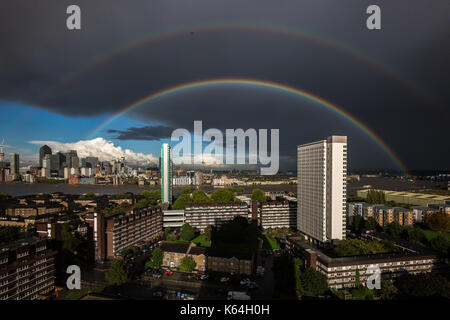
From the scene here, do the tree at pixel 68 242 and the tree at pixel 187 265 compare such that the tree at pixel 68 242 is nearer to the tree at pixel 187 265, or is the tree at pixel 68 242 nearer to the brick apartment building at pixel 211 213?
the tree at pixel 187 265

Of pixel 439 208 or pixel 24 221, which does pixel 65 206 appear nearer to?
pixel 24 221

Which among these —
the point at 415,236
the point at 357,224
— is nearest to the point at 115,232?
the point at 357,224

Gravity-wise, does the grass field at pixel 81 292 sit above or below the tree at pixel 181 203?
below

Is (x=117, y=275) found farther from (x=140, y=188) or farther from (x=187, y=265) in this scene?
(x=140, y=188)

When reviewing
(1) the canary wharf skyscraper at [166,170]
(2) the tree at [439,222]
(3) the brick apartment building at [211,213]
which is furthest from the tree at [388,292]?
(1) the canary wharf skyscraper at [166,170]

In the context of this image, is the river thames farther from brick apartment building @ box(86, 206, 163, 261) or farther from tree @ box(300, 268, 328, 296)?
tree @ box(300, 268, 328, 296)
